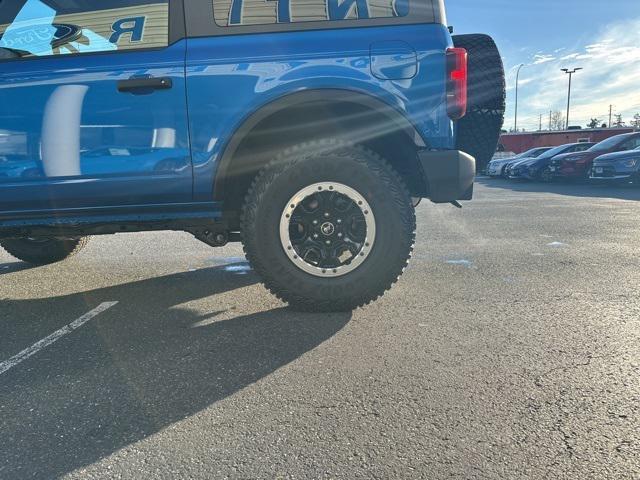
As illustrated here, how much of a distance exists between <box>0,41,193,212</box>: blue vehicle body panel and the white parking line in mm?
818

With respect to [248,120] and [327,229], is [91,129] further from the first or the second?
[327,229]

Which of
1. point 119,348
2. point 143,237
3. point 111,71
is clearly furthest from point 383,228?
point 143,237

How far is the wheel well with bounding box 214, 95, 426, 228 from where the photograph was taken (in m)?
3.06

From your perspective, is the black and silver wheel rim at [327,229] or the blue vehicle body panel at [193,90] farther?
the black and silver wheel rim at [327,229]

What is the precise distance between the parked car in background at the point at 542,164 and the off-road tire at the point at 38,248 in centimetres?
1635

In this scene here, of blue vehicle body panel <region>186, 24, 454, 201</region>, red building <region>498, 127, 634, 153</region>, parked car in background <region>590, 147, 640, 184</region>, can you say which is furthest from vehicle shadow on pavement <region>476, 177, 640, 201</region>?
red building <region>498, 127, 634, 153</region>

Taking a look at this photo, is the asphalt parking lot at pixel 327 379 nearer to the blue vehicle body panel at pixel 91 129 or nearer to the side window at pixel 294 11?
the blue vehicle body panel at pixel 91 129

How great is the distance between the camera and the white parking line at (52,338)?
253 cm

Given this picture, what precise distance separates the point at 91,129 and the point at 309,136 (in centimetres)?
144

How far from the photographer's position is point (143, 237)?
637 cm

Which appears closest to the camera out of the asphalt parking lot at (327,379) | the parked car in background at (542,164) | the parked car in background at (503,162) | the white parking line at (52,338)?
the asphalt parking lot at (327,379)

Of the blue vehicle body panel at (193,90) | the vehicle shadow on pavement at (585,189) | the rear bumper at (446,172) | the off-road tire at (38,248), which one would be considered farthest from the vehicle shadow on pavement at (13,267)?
the vehicle shadow on pavement at (585,189)

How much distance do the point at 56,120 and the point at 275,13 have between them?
1.57m

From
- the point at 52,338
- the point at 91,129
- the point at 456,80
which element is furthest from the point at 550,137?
the point at 52,338
